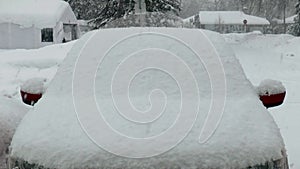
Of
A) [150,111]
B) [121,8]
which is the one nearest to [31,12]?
[121,8]

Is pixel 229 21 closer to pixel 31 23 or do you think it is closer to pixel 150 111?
pixel 31 23

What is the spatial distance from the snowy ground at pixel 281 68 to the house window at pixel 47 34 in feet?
42.2

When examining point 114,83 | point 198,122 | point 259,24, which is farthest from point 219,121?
point 259,24

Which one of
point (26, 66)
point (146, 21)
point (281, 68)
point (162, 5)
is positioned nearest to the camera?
point (146, 21)

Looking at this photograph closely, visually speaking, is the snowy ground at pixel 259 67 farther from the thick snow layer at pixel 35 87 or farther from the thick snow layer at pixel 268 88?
the thick snow layer at pixel 268 88

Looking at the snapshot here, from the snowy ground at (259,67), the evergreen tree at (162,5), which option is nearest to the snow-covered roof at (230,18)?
the snowy ground at (259,67)

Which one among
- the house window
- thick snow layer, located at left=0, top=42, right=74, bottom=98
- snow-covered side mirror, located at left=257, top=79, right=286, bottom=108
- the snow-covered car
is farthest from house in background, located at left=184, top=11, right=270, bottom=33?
the snow-covered car

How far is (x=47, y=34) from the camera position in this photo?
34188 millimetres

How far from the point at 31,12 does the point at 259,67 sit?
60.7ft

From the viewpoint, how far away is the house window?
3406 centimetres

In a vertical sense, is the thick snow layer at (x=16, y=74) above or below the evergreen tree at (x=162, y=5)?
below

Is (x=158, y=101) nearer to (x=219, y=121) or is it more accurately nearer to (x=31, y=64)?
(x=219, y=121)

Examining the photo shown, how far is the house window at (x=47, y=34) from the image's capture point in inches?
1341

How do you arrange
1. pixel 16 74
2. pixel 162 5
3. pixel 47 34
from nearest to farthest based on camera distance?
pixel 16 74 → pixel 162 5 → pixel 47 34
